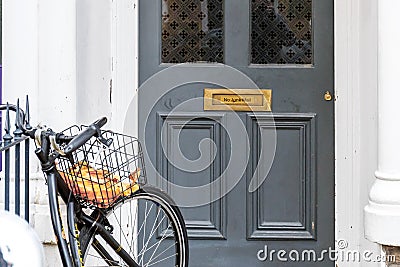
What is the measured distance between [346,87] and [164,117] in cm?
107

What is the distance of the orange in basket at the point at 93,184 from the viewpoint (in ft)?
10.1

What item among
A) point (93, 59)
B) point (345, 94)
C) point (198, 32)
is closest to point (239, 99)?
point (198, 32)

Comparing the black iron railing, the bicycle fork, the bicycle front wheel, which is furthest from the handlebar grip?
the bicycle front wheel

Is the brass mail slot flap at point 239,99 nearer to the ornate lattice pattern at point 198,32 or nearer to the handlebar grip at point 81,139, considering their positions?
the ornate lattice pattern at point 198,32

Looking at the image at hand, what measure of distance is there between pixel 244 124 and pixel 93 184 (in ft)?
4.88

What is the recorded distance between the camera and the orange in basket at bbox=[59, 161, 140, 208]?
3.09 m

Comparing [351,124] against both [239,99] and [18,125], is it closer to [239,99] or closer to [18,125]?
[239,99]

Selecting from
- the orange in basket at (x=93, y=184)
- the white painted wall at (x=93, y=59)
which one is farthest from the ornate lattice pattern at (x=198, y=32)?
the orange in basket at (x=93, y=184)

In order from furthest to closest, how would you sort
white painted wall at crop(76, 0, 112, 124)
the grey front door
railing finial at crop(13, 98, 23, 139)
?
the grey front door < white painted wall at crop(76, 0, 112, 124) < railing finial at crop(13, 98, 23, 139)

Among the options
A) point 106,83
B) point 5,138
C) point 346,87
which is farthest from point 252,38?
point 5,138

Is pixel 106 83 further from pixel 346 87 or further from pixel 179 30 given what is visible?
pixel 346 87

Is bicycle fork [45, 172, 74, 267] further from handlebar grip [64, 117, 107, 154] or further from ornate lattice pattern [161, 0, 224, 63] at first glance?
ornate lattice pattern [161, 0, 224, 63]

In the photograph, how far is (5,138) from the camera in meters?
3.23

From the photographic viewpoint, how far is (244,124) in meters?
4.41
